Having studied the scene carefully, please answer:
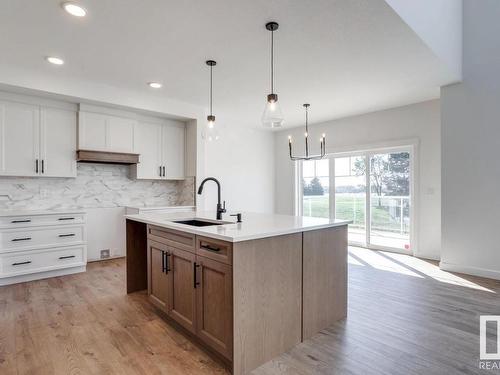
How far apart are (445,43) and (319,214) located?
12.6 ft

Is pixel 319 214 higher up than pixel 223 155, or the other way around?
pixel 223 155

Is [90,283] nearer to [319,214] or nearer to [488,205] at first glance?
[319,214]

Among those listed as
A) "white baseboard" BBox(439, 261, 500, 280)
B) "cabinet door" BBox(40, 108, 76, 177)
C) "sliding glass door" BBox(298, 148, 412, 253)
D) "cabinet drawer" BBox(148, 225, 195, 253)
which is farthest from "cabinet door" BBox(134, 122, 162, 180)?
"white baseboard" BBox(439, 261, 500, 280)

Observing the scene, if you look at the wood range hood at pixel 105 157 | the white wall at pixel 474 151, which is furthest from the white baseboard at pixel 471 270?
the wood range hood at pixel 105 157

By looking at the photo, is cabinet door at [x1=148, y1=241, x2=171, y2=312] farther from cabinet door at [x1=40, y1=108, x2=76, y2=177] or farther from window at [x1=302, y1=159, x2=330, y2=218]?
window at [x1=302, y1=159, x2=330, y2=218]

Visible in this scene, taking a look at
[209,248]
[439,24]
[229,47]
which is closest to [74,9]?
[229,47]

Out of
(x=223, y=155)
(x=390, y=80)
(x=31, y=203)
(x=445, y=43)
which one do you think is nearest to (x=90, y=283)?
(x=31, y=203)

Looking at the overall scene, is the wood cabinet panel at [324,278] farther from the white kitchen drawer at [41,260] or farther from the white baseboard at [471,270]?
the white kitchen drawer at [41,260]

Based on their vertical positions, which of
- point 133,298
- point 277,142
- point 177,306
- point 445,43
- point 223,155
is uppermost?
point 445,43

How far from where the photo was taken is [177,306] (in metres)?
2.38

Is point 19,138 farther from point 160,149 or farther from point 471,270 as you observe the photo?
point 471,270

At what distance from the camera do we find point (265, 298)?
196cm

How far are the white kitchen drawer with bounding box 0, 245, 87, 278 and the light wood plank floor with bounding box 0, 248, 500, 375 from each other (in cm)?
21

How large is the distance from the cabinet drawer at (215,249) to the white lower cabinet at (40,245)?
282cm
